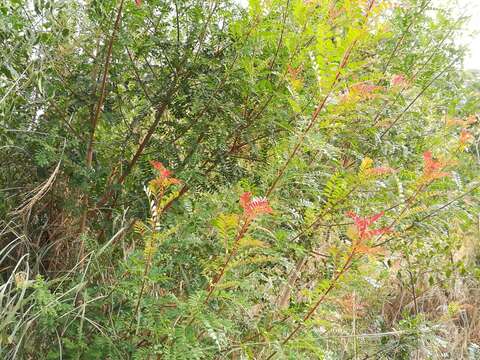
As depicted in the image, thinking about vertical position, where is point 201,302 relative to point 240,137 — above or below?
below

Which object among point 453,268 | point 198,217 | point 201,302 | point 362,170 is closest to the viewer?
point 201,302

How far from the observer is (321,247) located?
2.71m

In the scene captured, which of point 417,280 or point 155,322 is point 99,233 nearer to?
point 155,322

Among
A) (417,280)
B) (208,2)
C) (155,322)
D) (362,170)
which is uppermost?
(208,2)

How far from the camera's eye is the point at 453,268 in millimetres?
3764

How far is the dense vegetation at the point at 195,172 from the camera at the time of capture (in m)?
1.62

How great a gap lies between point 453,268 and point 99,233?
258 centimetres

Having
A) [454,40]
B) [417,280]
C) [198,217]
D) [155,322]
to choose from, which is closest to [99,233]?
[198,217]

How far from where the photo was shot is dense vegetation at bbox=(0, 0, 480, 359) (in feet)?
5.31

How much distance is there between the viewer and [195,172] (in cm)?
Answer: 193

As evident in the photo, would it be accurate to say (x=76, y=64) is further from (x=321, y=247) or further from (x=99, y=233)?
(x=321, y=247)

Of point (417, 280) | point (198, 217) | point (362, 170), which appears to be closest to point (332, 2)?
point (362, 170)

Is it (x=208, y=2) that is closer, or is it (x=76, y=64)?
(x=208, y=2)

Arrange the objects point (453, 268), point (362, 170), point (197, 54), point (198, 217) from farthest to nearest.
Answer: point (453, 268) < point (197, 54) < point (198, 217) < point (362, 170)
